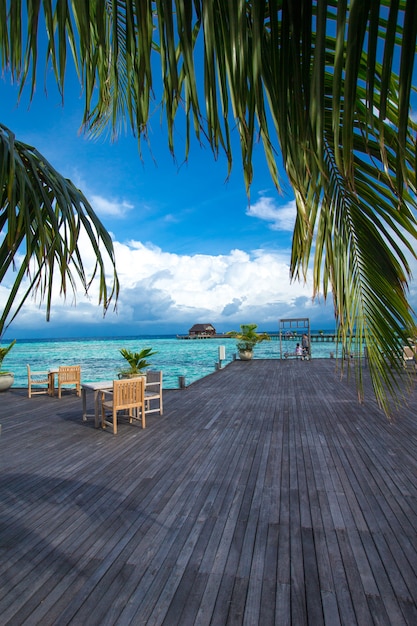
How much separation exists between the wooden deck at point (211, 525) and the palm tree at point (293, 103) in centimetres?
139

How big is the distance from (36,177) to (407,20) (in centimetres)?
135

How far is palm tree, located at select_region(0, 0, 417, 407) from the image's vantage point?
1.89 ft

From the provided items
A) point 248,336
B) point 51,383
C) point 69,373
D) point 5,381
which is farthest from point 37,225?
point 248,336

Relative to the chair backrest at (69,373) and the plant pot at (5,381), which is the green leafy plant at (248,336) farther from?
the plant pot at (5,381)

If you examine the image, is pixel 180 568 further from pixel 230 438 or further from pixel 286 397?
pixel 286 397

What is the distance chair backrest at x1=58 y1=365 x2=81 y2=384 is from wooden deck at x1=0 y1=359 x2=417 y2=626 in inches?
127

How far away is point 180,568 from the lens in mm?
2508

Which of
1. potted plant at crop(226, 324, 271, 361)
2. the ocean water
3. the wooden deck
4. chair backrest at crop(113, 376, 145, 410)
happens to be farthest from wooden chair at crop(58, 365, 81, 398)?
potted plant at crop(226, 324, 271, 361)

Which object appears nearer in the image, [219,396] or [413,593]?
[413,593]

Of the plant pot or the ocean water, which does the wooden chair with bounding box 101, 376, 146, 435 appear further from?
the plant pot

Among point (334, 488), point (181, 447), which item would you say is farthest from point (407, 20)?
point (181, 447)

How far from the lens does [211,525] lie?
306 cm

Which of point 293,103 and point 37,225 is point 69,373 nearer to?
point 37,225

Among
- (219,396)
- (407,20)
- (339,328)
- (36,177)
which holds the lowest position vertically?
(219,396)
